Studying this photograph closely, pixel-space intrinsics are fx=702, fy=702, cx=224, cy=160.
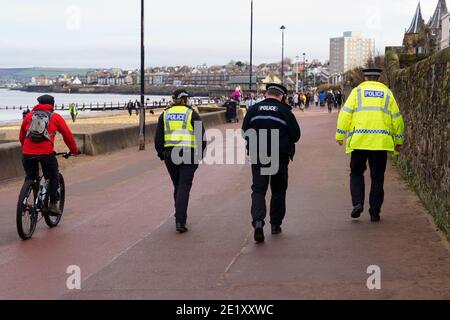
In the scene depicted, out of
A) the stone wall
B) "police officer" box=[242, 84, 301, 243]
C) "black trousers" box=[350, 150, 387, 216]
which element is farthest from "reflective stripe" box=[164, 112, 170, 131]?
the stone wall

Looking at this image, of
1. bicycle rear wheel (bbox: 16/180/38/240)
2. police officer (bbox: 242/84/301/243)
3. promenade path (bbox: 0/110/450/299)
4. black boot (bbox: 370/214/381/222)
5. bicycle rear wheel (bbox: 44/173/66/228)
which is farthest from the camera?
bicycle rear wheel (bbox: 44/173/66/228)

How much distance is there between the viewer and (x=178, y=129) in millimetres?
8406

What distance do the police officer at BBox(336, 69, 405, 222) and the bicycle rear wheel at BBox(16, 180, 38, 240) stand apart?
3.70m

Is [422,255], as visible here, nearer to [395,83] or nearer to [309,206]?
[309,206]

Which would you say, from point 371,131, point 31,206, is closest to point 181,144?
point 31,206

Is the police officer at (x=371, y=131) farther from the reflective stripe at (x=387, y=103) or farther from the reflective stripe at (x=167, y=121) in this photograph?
the reflective stripe at (x=167, y=121)

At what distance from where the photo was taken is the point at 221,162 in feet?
52.2

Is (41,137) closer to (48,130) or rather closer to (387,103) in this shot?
(48,130)

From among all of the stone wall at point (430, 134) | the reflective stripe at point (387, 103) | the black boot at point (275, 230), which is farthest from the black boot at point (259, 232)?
the reflective stripe at point (387, 103)

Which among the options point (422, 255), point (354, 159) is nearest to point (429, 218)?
point (354, 159)

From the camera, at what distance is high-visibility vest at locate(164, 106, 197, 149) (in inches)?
330

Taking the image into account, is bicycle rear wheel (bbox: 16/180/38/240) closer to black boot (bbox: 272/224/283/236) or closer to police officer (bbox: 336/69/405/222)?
black boot (bbox: 272/224/283/236)

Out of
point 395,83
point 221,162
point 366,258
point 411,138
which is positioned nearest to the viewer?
point 366,258

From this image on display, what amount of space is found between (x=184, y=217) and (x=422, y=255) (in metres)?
2.85
